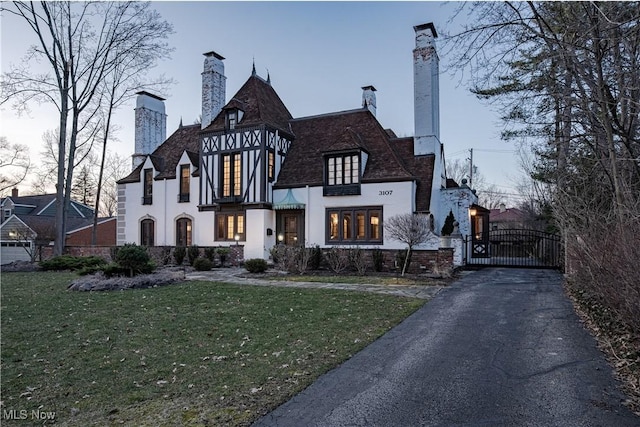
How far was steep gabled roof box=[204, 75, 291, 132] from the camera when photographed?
19.0m

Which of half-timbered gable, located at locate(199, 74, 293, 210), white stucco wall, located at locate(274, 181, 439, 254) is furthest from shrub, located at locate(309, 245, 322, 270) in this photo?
half-timbered gable, located at locate(199, 74, 293, 210)

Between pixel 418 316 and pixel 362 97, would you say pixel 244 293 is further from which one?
pixel 362 97

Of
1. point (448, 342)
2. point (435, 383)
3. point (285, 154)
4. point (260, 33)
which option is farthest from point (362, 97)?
point (435, 383)

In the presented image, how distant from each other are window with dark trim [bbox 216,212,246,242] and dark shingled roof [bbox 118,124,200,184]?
3.65 metres

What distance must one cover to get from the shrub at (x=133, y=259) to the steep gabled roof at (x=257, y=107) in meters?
8.60

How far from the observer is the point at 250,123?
60.6ft

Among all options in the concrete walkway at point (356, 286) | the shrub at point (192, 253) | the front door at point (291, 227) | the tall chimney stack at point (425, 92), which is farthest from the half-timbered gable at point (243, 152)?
the tall chimney stack at point (425, 92)

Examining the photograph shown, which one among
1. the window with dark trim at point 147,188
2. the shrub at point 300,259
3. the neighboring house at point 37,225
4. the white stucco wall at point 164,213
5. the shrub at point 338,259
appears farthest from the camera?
the neighboring house at point 37,225

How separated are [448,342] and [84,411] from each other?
4.83m

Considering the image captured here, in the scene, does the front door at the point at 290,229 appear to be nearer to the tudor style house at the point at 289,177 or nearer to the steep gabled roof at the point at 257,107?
the tudor style house at the point at 289,177

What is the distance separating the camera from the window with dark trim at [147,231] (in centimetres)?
2205

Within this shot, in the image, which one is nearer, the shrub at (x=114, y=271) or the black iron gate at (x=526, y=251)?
the shrub at (x=114, y=271)

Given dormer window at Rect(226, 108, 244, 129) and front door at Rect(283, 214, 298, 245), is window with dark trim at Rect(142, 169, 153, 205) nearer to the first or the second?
dormer window at Rect(226, 108, 244, 129)

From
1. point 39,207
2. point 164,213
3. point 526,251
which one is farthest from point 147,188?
point 39,207
